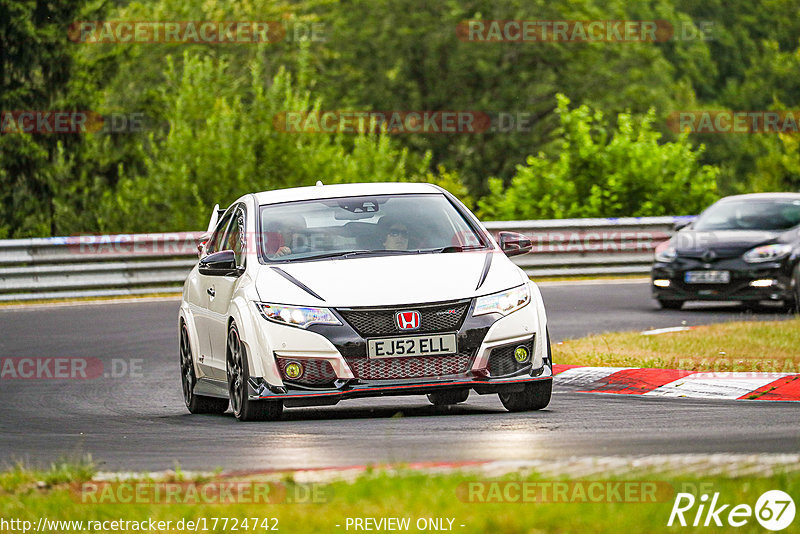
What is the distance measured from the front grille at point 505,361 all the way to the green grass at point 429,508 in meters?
3.27

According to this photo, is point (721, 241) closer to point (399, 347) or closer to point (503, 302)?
point (503, 302)

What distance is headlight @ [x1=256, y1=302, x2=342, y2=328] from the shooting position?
951 cm

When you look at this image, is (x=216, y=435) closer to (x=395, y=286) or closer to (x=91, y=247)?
(x=395, y=286)

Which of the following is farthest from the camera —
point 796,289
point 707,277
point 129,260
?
point 129,260

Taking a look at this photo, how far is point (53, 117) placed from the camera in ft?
120

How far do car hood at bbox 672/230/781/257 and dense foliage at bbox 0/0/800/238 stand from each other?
31.6ft

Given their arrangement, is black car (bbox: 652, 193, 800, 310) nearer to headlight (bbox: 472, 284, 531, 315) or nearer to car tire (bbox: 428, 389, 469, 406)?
car tire (bbox: 428, 389, 469, 406)

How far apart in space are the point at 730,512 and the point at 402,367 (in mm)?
4156

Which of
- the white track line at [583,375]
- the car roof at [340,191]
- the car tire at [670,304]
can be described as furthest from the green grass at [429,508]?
the car tire at [670,304]

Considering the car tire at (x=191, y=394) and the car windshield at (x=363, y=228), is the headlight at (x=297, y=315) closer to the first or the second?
the car windshield at (x=363, y=228)

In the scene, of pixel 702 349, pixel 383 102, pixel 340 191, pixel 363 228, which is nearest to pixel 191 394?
pixel 340 191

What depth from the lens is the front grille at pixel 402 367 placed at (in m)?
9.51

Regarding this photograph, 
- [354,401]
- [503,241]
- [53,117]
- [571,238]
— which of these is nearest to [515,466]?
[503,241]

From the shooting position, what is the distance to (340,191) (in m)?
11.2
